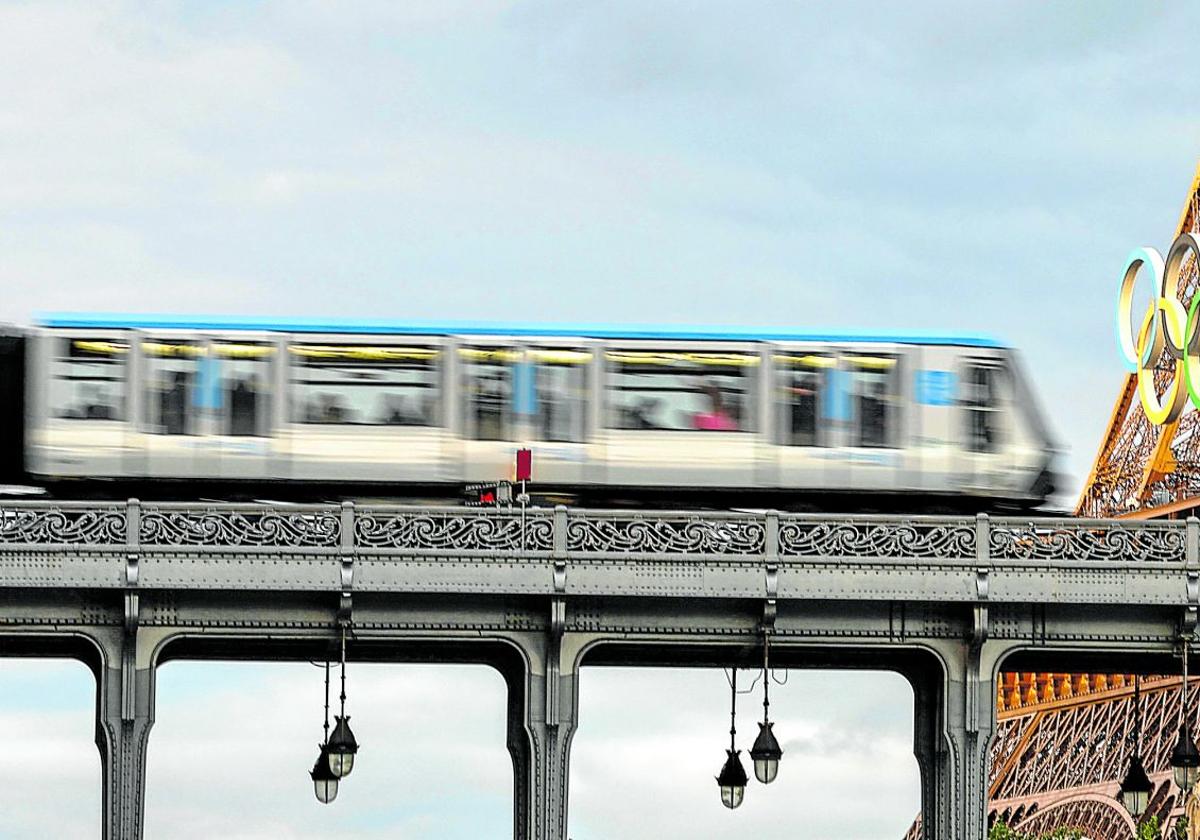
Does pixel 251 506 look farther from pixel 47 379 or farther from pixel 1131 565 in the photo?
pixel 1131 565

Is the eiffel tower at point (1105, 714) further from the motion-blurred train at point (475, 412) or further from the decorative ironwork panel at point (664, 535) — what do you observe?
the decorative ironwork panel at point (664, 535)

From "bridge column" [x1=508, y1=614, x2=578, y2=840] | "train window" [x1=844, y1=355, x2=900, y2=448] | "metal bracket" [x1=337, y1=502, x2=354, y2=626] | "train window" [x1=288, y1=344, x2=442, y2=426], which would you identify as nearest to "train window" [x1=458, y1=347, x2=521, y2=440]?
"train window" [x1=288, y1=344, x2=442, y2=426]

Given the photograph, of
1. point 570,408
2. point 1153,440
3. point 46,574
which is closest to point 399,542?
point 46,574

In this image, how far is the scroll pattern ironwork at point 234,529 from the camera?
31578mm

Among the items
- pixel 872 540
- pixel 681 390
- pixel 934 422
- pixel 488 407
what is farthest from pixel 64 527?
pixel 934 422

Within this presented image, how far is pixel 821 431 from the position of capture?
40.1m

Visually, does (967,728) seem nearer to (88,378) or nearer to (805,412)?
(805,412)

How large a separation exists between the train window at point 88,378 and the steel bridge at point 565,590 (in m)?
7.45

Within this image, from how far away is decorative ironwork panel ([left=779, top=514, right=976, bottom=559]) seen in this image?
106ft

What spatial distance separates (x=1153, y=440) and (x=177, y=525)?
289 feet

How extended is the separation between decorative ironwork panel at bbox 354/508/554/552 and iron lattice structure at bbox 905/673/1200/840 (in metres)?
67.3

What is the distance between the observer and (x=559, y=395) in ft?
131

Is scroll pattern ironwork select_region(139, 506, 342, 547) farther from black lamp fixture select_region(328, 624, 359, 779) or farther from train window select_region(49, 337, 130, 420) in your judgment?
train window select_region(49, 337, 130, 420)

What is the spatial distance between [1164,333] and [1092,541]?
24.1 meters
